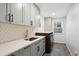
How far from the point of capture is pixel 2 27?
1.65 metres

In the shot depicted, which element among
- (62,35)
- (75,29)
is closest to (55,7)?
(75,29)

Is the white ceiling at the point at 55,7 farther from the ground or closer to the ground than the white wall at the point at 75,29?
farther from the ground

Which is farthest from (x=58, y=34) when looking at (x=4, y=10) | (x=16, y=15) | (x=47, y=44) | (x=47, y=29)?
(x=4, y=10)

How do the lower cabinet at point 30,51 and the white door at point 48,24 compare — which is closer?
the lower cabinet at point 30,51

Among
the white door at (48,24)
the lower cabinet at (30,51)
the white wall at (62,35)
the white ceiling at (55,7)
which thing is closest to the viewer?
the lower cabinet at (30,51)

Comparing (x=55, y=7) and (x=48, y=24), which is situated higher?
(x=55, y=7)

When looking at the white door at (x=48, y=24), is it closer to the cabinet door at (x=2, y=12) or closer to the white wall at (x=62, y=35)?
the white wall at (x=62, y=35)

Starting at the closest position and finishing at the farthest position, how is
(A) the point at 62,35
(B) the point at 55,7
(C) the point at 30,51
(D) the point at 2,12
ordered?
(D) the point at 2,12, (C) the point at 30,51, (B) the point at 55,7, (A) the point at 62,35

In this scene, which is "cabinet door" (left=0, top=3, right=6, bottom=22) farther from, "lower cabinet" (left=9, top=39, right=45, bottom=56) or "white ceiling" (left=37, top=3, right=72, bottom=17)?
"white ceiling" (left=37, top=3, right=72, bottom=17)

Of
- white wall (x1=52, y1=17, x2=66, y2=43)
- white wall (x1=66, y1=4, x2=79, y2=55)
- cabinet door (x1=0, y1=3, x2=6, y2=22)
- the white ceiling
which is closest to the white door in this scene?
white wall (x1=52, y1=17, x2=66, y2=43)

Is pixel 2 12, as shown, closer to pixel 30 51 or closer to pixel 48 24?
pixel 30 51

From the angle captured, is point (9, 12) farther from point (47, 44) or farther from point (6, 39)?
point (47, 44)

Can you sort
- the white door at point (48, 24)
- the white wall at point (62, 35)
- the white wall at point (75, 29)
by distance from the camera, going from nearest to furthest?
the white wall at point (75, 29), the white wall at point (62, 35), the white door at point (48, 24)

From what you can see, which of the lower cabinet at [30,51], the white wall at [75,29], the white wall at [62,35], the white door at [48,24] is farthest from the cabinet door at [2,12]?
the white wall at [62,35]
